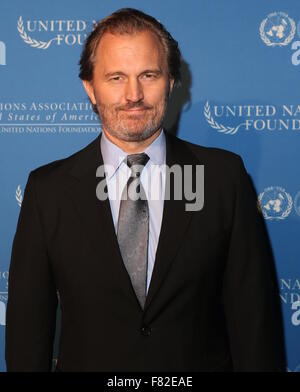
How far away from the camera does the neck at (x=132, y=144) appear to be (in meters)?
2.20

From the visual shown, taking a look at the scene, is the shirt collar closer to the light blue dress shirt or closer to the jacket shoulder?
the light blue dress shirt

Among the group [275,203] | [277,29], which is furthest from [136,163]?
[277,29]

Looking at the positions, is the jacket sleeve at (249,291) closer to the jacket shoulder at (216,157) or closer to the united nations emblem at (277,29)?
the jacket shoulder at (216,157)

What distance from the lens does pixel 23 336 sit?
2.19m

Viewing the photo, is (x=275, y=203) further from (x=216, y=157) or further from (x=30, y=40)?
(x=30, y=40)

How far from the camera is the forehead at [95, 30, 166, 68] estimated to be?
210 cm

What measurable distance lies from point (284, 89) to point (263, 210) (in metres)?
0.62

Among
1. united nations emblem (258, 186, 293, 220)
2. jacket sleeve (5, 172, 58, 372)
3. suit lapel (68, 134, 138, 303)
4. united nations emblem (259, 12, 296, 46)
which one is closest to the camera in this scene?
suit lapel (68, 134, 138, 303)

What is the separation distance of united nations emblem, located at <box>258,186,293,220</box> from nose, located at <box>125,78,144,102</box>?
105 centimetres

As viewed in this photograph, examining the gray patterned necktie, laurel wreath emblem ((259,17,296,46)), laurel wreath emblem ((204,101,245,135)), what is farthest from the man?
laurel wreath emblem ((259,17,296,46))

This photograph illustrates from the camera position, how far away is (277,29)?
Answer: 2734 mm

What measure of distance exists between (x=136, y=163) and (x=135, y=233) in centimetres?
28

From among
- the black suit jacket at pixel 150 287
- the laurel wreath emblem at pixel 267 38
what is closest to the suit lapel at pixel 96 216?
the black suit jacket at pixel 150 287
